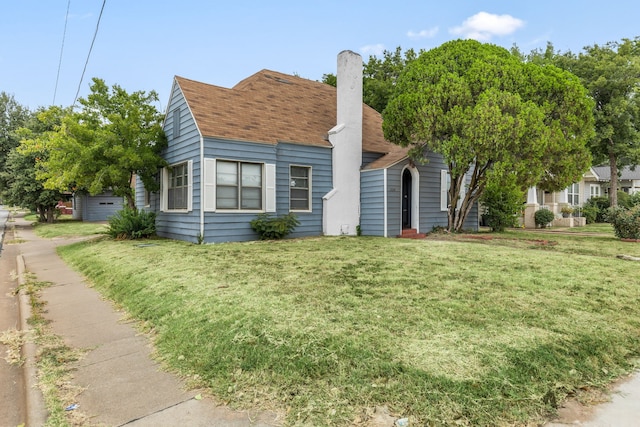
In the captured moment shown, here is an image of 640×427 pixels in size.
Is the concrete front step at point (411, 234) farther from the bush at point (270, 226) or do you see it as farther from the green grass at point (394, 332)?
the green grass at point (394, 332)

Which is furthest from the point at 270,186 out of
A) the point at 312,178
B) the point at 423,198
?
the point at 423,198

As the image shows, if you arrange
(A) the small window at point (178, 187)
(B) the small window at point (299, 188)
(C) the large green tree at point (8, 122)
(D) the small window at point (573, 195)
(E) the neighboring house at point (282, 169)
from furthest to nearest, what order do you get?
(C) the large green tree at point (8, 122) → (D) the small window at point (573, 195) → (B) the small window at point (299, 188) → (A) the small window at point (178, 187) → (E) the neighboring house at point (282, 169)

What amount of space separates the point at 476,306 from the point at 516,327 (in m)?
0.66

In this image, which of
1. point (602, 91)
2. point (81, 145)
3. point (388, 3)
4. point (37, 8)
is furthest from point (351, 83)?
point (602, 91)

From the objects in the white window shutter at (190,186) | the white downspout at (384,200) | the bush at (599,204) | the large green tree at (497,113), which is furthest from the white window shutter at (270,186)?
the bush at (599,204)

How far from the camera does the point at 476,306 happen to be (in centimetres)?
425

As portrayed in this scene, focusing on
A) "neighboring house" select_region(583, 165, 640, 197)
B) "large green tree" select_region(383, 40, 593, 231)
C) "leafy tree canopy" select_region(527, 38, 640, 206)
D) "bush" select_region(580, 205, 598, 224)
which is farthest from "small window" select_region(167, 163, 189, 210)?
"neighboring house" select_region(583, 165, 640, 197)

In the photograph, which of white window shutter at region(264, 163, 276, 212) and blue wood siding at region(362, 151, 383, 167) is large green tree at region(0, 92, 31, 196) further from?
blue wood siding at region(362, 151, 383, 167)

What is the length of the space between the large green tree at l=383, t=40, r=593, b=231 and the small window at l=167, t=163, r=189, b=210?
7.24 m

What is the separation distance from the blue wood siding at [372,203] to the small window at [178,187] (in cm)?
602

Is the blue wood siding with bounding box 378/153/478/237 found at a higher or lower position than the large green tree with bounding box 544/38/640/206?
lower

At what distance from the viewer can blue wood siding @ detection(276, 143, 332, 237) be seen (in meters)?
12.1

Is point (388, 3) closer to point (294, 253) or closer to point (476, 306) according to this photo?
point (294, 253)

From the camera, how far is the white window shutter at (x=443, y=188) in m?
14.2
